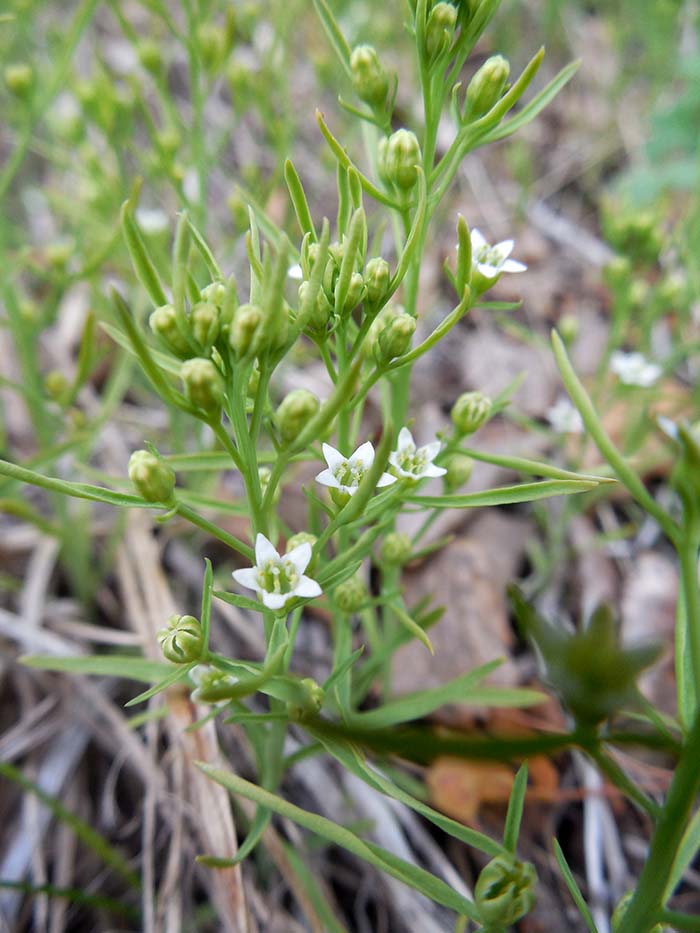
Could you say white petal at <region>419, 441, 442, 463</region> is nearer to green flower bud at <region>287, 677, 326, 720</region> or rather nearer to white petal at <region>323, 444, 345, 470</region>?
white petal at <region>323, 444, 345, 470</region>

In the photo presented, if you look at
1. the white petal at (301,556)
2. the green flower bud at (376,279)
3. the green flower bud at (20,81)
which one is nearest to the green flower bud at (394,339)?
the green flower bud at (376,279)

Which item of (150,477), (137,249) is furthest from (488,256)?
(150,477)

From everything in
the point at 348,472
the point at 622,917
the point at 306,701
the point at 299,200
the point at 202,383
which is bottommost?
the point at 622,917

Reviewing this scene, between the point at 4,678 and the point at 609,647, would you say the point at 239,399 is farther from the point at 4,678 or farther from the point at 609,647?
the point at 4,678

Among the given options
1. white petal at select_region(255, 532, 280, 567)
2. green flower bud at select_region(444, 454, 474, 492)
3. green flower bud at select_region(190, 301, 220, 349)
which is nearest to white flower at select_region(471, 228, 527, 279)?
green flower bud at select_region(444, 454, 474, 492)

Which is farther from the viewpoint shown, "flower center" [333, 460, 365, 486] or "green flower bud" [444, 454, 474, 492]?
"green flower bud" [444, 454, 474, 492]

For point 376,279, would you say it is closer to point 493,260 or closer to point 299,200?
point 299,200
